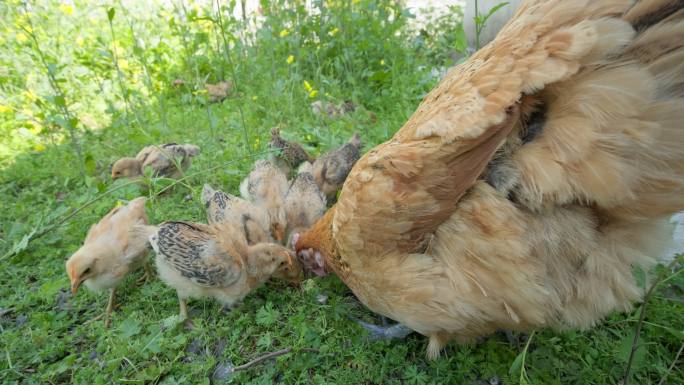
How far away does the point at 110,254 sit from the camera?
2.69m

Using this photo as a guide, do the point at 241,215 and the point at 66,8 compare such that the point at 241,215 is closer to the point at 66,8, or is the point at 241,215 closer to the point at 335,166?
the point at 335,166

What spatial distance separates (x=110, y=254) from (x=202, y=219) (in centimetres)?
86

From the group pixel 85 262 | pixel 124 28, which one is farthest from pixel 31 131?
pixel 85 262

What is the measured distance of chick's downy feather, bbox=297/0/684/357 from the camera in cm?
141

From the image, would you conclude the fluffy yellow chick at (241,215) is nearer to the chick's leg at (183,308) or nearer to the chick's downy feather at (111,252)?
the chick's downy feather at (111,252)

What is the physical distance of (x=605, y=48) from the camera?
54.8 inches

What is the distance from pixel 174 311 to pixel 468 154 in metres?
2.25

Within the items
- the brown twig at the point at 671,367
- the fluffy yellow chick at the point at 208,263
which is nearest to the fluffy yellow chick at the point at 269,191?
the fluffy yellow chick at the point at 208,263

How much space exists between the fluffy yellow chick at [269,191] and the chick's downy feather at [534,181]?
145 centimetres

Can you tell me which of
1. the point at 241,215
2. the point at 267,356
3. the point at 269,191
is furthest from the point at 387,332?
the point at 269,191

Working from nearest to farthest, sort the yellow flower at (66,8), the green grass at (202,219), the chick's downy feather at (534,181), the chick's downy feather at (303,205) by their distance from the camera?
the chick's downy feather at (534,181) → the green grass at (202,219) → the chick's downy feather at (303,205) → the yellow flower at (66,8)

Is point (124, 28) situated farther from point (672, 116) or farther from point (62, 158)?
point (672, 116)

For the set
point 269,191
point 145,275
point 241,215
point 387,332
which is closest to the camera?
point 387,332

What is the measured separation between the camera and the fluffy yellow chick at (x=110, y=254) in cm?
260
